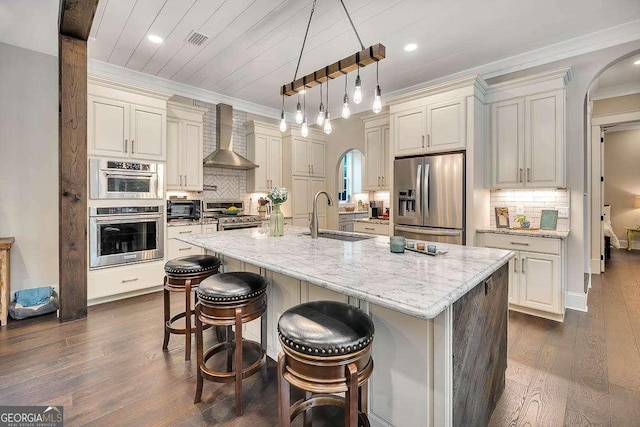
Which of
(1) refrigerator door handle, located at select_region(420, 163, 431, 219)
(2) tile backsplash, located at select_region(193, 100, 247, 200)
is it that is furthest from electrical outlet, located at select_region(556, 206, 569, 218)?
(2) tile backsplash, located at select_region(193, 100, 247, 200)

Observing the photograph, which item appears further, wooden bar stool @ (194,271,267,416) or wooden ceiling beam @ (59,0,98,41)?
wooden ceiling beam @ (59,0,98,41)

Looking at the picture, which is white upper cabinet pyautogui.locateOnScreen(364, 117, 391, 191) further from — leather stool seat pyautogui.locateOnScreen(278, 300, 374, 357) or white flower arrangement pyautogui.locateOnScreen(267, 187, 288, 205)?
leather stool seat pyautogui.locateOnScreen(278, 300, 374, 357)

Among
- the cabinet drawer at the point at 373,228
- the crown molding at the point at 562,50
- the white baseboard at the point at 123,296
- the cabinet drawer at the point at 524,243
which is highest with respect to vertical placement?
the crown molding at the point at 562,50

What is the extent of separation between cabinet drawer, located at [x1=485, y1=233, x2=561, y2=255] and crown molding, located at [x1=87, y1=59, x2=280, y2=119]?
14.3ft

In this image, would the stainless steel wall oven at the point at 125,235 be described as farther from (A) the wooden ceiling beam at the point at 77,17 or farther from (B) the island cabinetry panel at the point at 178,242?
(A) the wooden ceiling beam at the point at 77,17

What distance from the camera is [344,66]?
82.5 inches

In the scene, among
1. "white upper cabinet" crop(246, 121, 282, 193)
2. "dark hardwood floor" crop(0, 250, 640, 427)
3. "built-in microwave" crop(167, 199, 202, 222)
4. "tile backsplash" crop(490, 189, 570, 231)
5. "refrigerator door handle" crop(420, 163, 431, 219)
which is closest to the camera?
"dark hardwood floor" crop(0, 250, 640, 427)

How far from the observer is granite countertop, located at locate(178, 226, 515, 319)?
1104 mm

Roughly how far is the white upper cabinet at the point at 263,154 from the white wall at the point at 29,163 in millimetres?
2647

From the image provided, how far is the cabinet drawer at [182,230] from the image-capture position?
4.04m

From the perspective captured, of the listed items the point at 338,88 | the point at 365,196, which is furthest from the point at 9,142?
the point at 365,196

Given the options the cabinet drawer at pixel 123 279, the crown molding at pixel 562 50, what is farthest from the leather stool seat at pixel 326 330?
the crown molding at pixel 562 50

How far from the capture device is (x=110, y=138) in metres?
3.53

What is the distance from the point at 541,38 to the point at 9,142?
5.82 meters
